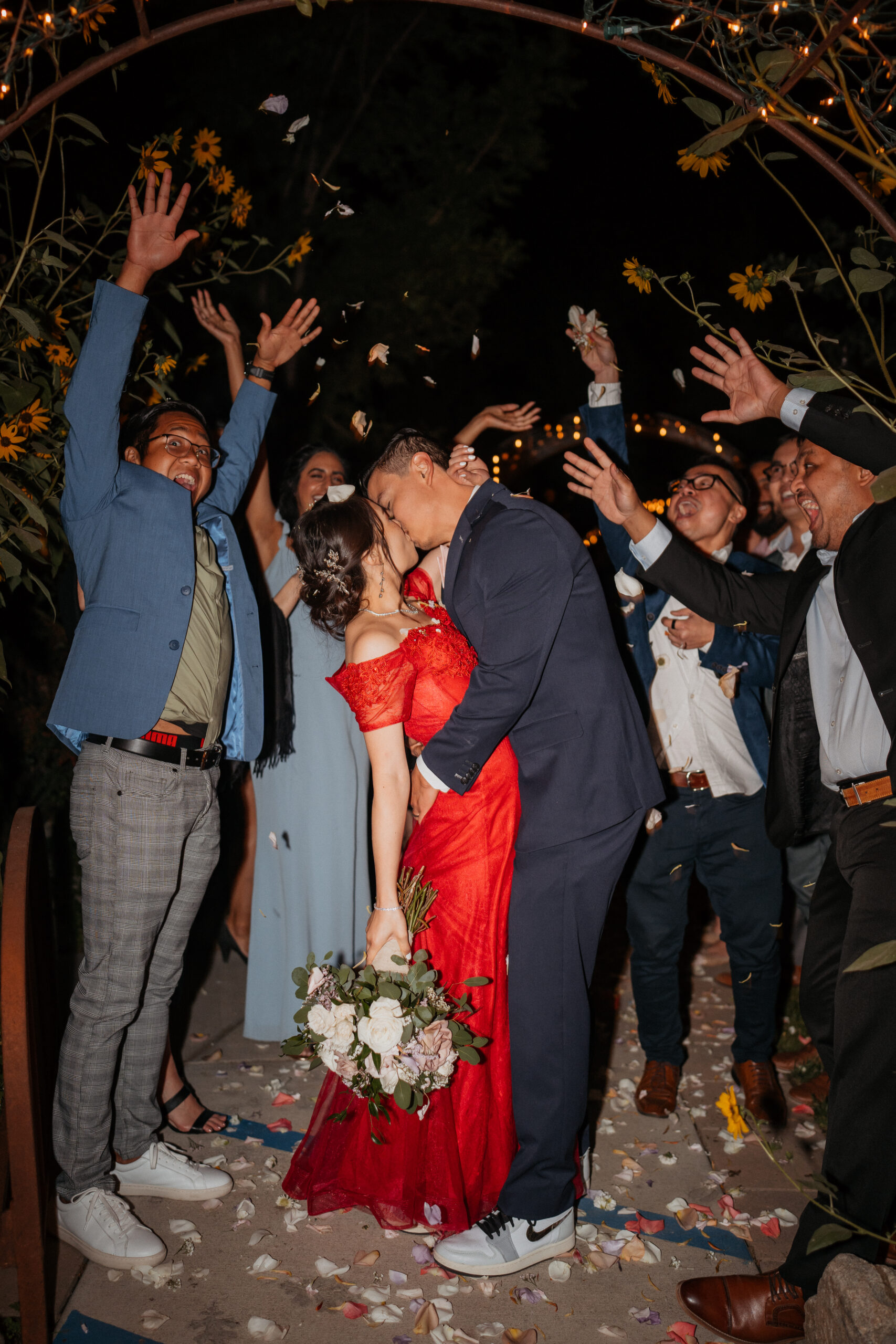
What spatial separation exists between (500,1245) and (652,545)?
6.37ft

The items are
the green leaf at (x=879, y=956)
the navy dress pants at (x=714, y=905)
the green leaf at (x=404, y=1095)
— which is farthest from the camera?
the navy dress pants at (x=714, y=905)

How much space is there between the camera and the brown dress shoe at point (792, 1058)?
3604 millimetres

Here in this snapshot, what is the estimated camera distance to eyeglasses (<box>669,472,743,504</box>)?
3.49m

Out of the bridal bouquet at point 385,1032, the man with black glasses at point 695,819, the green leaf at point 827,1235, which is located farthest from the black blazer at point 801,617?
the bridal bouquet at point 385,1032

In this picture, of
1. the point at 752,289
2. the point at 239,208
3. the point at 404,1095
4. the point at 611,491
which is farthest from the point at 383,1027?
the point at 239,208

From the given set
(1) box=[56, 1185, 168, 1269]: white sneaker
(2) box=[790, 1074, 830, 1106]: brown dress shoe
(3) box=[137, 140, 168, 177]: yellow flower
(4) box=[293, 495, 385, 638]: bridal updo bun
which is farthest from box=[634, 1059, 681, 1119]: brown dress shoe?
(3) box=[137, 140, 168, 177]: yellow flower

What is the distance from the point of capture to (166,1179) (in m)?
2.78

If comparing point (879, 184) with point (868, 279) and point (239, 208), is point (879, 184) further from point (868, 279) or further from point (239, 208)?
point (239, 208)

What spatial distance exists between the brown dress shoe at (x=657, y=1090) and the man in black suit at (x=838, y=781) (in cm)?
90

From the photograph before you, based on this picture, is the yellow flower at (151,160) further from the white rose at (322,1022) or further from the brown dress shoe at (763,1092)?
the brown dress shoe at (763,1092)

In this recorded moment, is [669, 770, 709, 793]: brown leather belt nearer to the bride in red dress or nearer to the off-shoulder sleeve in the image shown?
the bride in red dress

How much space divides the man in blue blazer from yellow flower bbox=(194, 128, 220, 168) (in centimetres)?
94

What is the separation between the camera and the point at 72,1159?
2.53 meters

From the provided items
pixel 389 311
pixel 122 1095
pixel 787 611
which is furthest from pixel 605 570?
pixel 122 1095
